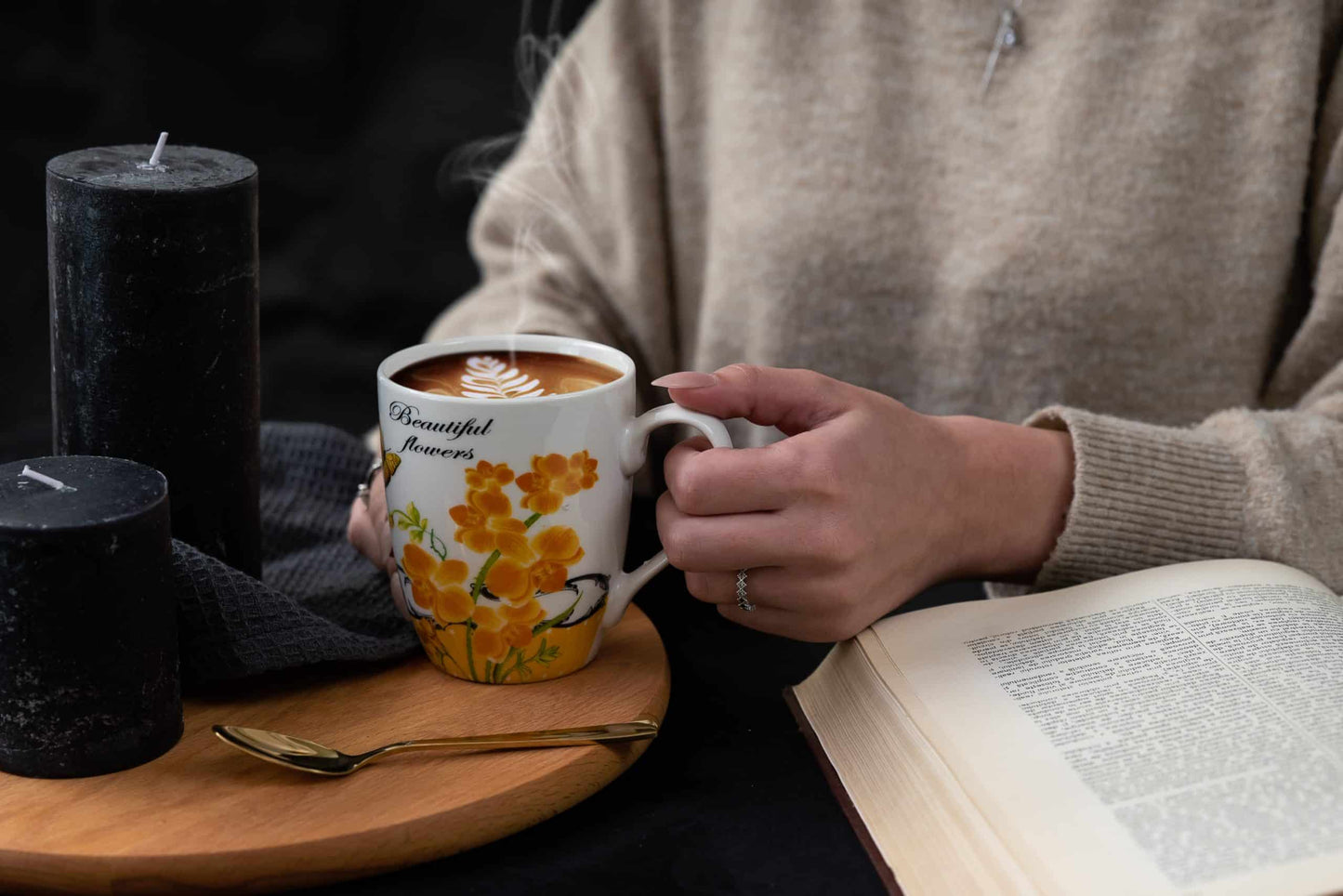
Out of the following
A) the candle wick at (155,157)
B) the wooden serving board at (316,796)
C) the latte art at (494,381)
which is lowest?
the wooden serving board at (316,796)

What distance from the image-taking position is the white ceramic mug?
0.61 meters

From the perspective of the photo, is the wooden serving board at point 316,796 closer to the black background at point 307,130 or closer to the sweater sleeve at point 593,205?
the sweater sleeve at point 593,205

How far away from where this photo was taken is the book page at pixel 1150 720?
0.49 m

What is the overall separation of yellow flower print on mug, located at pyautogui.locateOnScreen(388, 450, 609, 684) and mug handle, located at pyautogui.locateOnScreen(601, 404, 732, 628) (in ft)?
0.04

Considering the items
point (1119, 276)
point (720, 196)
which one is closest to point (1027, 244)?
point (1119, 276)

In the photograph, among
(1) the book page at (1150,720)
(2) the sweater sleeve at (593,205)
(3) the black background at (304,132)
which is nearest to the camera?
(1) the book page at (1150,720)

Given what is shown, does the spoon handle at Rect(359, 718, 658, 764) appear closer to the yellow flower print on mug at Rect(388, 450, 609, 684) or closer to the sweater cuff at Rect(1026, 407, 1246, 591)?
the yellow flower print on mug at Rect(388, 450, 609, 684)

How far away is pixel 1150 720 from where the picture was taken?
560 mm

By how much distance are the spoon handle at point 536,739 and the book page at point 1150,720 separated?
0.14 metres

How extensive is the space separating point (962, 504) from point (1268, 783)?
0.23 m

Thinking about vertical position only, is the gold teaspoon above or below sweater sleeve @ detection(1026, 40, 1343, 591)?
below

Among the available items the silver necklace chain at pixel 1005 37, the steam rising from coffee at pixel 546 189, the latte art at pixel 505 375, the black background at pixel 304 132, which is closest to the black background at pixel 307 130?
the black background at pixel 304 132

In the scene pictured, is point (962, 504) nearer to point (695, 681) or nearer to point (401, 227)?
point (695, 681)

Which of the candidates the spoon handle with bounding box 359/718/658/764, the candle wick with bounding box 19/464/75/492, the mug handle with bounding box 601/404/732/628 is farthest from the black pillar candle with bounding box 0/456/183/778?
the mug handle with bounding box 601/404/732/628
